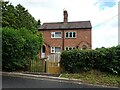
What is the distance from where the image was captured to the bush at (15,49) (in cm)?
1782

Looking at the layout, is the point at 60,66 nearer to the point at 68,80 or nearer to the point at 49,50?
the point at 68,80

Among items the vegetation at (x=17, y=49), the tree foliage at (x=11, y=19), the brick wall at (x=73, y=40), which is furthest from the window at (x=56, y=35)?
the vegetation at (x=17, y=49)

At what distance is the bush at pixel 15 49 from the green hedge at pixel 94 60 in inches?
122

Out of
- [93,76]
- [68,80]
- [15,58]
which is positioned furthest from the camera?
[15,58]

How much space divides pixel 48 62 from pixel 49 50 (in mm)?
22381

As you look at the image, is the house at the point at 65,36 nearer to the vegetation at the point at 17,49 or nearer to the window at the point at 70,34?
the window at the point at 70,34

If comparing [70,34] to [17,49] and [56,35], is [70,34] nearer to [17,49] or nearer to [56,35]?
[56,35]

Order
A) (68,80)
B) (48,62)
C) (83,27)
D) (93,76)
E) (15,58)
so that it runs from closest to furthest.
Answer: (68,80)
(93,76)
(15,58)
(48,62)
(83,27)

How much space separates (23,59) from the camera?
740 inches

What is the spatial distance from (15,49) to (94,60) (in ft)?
19.3

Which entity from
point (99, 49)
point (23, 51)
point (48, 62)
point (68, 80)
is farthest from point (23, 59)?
point (99, 49)

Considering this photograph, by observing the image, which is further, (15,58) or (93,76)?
(15,58)

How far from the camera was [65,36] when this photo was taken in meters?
41.2

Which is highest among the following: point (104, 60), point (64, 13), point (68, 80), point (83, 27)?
point (64, 13)
